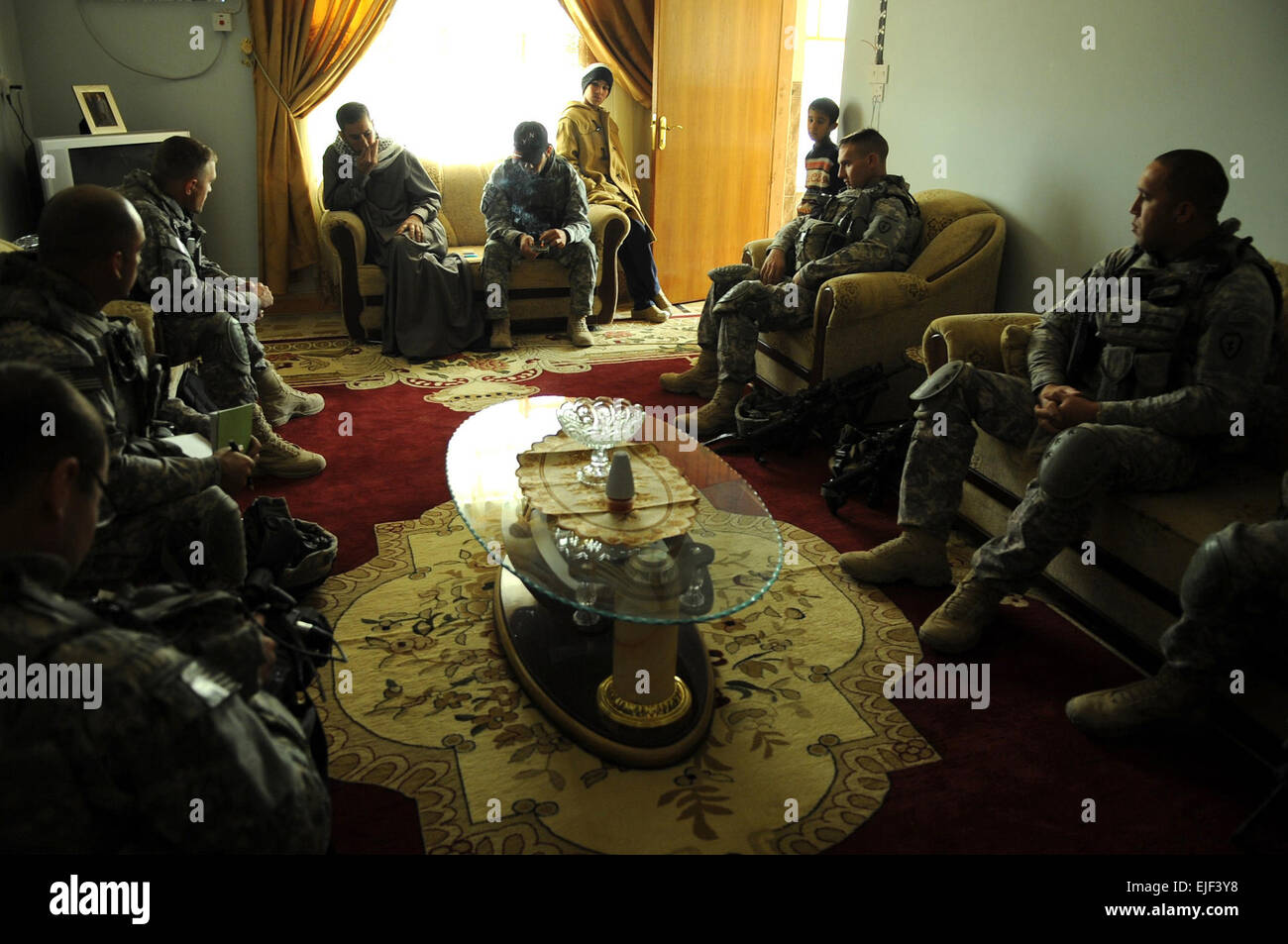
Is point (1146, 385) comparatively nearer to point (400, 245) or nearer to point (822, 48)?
point (400, 245)

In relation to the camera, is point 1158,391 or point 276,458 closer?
point 1158,391

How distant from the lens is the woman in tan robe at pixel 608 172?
532 cm

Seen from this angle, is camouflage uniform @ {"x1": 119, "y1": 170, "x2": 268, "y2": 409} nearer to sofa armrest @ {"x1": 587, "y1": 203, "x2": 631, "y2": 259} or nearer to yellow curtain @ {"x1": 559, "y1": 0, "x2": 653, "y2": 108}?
sofa armrest @ {"x1": 587, "y1": 203, "x2": 631, "y2": 259}

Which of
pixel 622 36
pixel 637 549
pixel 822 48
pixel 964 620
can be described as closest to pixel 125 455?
pixel 637 549

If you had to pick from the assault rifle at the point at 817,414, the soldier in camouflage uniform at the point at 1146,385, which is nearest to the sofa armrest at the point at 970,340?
the soldier in camouflage uniform at the point at 1146,385

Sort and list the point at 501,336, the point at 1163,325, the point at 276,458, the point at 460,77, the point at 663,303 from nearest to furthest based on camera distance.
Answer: the point at 1163,325, the point at 276,458, the point at 501,336, the point at 460,77, the point at 663,303

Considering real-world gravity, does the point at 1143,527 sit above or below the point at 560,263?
below

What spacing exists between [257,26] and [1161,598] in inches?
200

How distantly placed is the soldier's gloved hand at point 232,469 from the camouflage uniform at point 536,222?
2851 mm

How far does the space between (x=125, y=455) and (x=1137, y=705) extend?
7.25 feet

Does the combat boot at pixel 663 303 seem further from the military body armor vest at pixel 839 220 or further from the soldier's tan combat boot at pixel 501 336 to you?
the military body armor vest at pixel 839 220

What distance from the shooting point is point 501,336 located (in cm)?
484

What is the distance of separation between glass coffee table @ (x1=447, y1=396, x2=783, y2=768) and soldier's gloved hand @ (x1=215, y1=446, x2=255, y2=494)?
0.49m
